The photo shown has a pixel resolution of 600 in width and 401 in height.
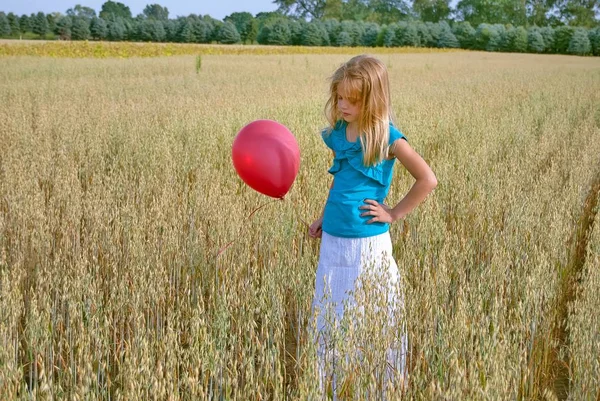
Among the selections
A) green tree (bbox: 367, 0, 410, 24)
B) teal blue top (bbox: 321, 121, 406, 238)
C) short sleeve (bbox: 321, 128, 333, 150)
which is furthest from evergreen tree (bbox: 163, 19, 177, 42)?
teal blue top (bbox: 321, 121, 406, 238)

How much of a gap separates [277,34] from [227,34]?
4.75 metres

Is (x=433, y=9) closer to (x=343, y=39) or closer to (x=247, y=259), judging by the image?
(x=343, y=39)

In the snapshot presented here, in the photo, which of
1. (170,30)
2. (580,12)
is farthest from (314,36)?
(580,12)

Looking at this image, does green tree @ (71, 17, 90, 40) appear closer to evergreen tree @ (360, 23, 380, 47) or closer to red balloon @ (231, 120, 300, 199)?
evergreen tree @ (360, 23, 380, 47)

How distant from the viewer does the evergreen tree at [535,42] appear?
1873 inches

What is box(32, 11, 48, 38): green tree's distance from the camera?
5531 centimetres

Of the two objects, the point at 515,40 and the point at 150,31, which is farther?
the point at 150,31

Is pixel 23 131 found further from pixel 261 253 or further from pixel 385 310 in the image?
pixel 385 310

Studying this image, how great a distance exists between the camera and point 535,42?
156ft

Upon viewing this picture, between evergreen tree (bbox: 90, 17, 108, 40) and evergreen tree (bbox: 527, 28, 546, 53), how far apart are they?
117 feet

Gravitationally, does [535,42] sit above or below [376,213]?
above

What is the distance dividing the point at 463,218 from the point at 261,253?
53.2 inches

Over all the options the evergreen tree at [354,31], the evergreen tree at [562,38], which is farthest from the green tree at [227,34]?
the evergreen tree at [562,38]

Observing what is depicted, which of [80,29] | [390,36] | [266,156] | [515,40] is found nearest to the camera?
[266,156]
